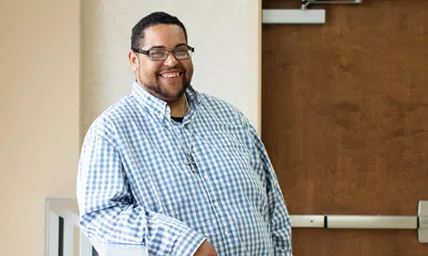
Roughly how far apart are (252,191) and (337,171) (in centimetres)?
161

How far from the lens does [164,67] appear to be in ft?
6.03

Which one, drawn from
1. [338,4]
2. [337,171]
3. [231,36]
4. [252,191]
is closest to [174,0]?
[231,36]

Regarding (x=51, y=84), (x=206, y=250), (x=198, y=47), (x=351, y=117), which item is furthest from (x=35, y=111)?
(x=206, y=250)

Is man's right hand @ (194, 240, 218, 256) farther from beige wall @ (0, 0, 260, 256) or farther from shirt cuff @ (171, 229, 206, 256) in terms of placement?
beige wall @ (0, 0, 260, 256)

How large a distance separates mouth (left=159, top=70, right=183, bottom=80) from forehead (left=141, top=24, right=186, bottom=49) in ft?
0.20

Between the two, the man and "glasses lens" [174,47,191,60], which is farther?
"glasses lens" [174,47,191,60]

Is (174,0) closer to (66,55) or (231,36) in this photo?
Answer: (231,36)

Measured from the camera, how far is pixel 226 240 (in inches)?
71.8

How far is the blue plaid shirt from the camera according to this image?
5.44 ft

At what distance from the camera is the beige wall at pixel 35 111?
3.27m

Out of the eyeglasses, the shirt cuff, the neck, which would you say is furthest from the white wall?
the shirt cuff

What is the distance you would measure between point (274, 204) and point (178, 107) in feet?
1.23

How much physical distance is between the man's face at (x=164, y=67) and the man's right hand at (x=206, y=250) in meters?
0.40

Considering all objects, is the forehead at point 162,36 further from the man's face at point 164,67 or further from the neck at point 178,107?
the neck at point 178,107
